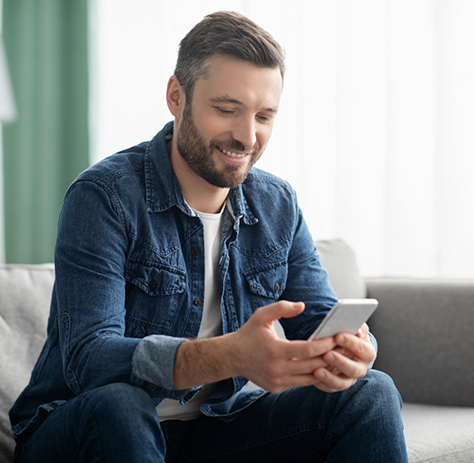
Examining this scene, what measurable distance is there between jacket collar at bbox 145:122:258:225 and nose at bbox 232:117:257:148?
147mm

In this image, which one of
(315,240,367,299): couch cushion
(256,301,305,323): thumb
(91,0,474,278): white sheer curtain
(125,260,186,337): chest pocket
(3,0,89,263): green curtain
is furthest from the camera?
(3,0,89,263): green curtain

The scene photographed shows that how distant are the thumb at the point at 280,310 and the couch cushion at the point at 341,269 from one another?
2.96 ft

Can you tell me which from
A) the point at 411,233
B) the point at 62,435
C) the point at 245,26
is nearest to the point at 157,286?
the point at 62,435

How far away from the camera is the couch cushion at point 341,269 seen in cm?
170

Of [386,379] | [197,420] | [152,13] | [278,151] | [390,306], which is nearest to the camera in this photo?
[386,379]

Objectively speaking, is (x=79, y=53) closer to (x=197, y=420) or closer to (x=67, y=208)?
(x=67, y=208)

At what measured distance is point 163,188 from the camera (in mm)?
1149

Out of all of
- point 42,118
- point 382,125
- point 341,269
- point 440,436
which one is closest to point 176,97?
point 341,269

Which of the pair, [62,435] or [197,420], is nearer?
[62,435]

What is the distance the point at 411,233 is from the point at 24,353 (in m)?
1.51

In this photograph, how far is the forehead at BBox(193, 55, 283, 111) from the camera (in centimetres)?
112

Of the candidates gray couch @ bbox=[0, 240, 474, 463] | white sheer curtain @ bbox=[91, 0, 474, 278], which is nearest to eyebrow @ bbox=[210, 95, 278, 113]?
gray couch @ bbox=[0, 240, 474, 463]

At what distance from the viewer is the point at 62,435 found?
2.85 ft

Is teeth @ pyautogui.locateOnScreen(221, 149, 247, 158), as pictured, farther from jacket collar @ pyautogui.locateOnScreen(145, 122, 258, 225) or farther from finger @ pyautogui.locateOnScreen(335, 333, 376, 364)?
finger @ pyautogui.locateOnScreen(335, 333, 376, 364)
